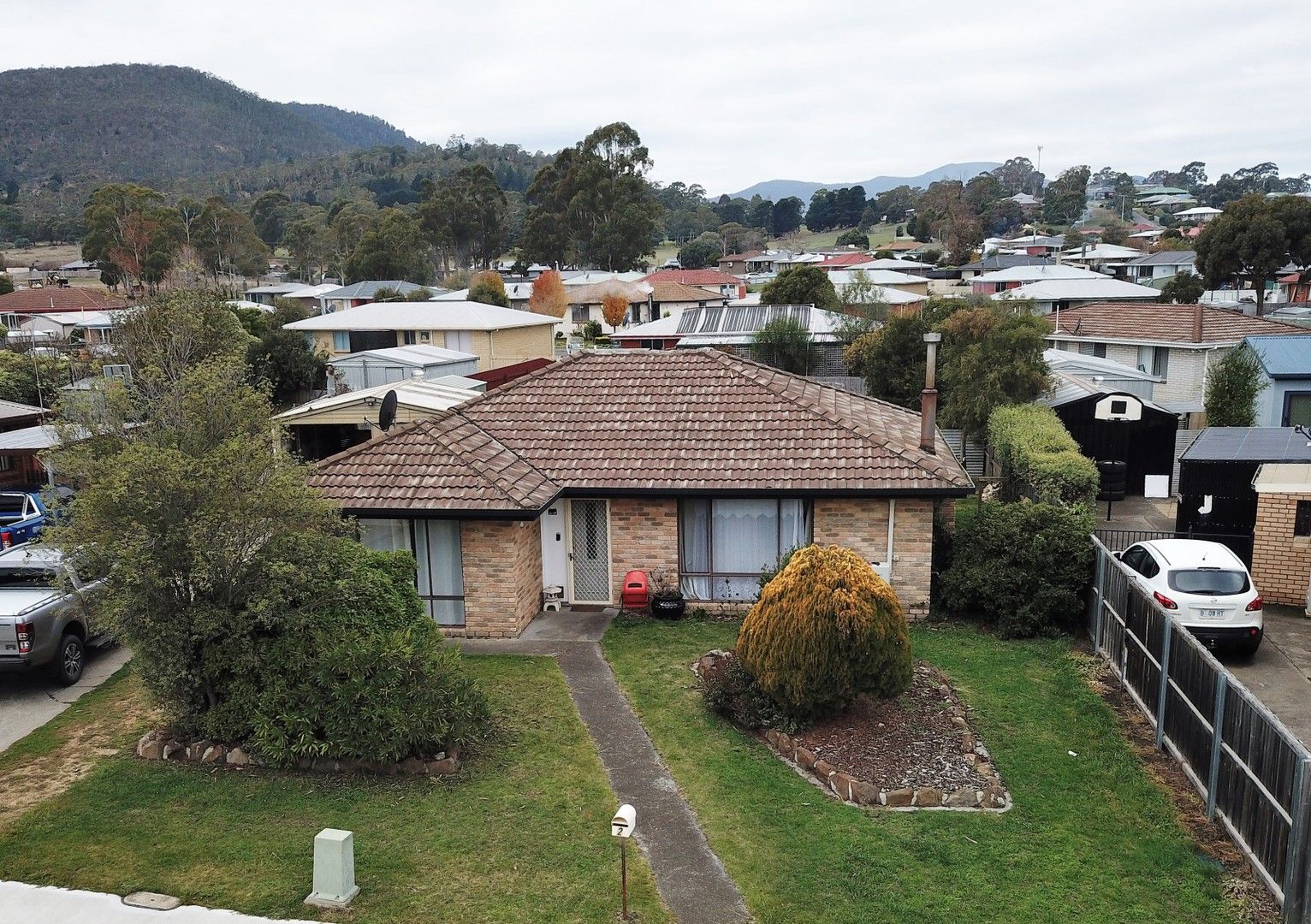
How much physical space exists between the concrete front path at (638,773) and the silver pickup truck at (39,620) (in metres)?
5.36

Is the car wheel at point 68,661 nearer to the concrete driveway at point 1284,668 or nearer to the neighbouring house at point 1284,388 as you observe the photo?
the concrete driveway at point 1284,668

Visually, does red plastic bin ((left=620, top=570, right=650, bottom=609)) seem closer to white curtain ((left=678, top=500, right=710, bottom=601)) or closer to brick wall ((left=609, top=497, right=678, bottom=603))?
brick wall ((left=609, top=497, right=678, bottom=603))

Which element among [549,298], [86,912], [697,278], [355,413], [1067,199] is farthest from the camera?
[1067,199]

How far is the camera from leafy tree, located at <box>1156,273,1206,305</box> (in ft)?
188

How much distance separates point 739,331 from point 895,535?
28.5 metres

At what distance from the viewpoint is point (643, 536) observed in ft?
53.1

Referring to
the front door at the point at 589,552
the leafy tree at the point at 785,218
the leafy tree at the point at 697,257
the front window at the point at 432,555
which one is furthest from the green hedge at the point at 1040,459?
the leafy tree at the point at 785,218

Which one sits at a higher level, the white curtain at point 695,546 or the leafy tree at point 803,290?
the leafy tree at point 803,290

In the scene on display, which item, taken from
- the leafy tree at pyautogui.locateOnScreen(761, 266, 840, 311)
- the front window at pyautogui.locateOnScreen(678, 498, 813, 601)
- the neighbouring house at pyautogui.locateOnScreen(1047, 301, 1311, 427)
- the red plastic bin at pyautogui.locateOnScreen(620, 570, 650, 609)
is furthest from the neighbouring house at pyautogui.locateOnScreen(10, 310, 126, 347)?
the neighbouring house at pyautogui.locateOnScreen(1047, 301, 1311, 427)

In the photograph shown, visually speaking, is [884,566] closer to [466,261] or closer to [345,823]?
[345,823]

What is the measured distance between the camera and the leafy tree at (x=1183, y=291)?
57156 mm

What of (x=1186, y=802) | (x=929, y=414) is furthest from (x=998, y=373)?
(x=1186, y=802)

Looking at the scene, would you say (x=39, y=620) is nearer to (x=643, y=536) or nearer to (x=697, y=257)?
(x=643, y=536)

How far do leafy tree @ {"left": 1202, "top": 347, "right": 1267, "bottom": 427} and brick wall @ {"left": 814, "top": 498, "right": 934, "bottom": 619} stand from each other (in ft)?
52.6
